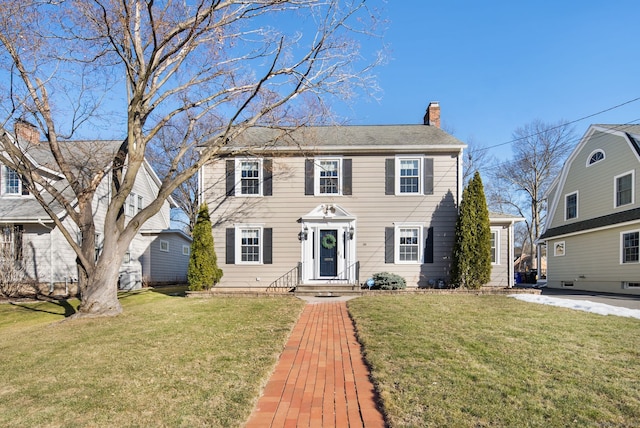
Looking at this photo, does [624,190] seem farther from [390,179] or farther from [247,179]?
[247,179]

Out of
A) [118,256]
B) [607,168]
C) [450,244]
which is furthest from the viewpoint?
[607,168]

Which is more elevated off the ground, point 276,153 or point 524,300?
point 276,153

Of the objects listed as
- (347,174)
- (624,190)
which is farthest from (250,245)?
(624,190)

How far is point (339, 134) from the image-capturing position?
1484 cm

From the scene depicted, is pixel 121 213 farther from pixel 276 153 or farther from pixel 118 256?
pixel 276 153

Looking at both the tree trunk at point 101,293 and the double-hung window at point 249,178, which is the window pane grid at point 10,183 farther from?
the tree trunk at point 101,293

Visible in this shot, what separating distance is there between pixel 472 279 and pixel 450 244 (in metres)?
1.52

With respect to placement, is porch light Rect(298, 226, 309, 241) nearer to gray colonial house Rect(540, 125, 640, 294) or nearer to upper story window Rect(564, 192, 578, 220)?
gray colonial house Rect(540, 125, 640, 294)

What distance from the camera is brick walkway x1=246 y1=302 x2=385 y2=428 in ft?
10.9

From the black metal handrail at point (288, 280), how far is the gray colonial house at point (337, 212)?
0.12 feet

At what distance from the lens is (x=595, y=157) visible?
55.8ft

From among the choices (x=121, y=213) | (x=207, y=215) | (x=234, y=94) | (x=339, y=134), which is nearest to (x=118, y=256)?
(x=121, y=213)

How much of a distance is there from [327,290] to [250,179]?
487 cm

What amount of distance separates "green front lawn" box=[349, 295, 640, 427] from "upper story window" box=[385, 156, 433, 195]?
6329mm
